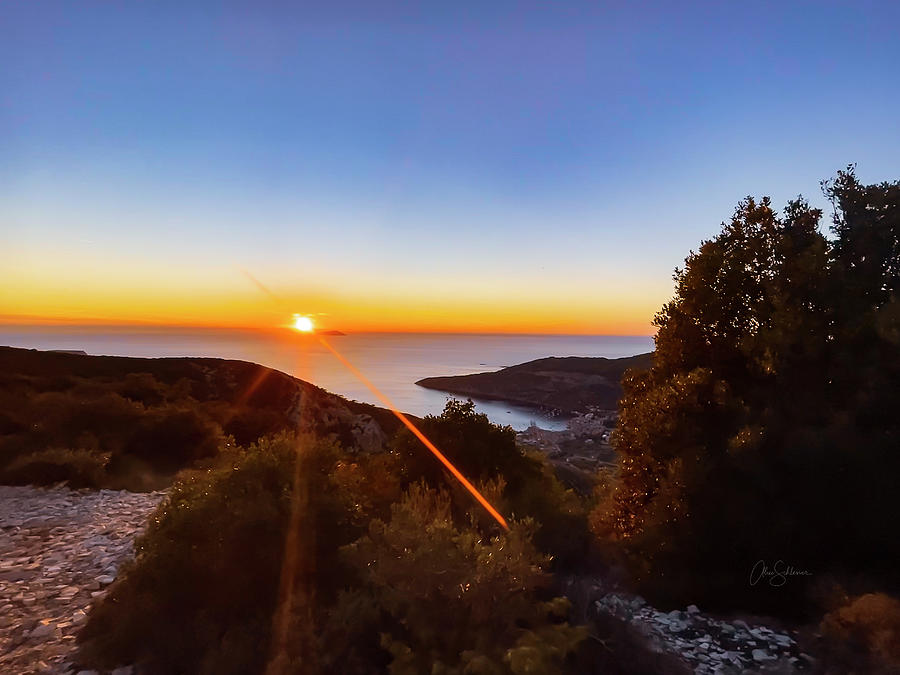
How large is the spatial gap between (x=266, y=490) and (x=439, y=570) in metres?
2.89

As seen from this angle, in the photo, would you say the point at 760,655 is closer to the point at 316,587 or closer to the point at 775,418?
the point at 775,418

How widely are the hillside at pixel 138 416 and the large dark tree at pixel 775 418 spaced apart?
7450 millimetres

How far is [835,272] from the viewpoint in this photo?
8398mm

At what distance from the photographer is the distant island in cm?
6488

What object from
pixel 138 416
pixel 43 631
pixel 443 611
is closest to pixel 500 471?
pixel 443 611

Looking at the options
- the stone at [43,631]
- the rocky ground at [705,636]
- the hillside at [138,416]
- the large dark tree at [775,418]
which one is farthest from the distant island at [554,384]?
the stone at [43,631]

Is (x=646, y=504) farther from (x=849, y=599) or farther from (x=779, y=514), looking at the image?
(x=849, y=599)

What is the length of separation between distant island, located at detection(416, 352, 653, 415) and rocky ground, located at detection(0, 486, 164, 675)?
174 ft

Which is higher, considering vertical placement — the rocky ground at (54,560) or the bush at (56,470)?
the bush at (56,470)

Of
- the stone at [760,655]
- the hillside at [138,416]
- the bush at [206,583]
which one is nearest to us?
the bush at [206,583]

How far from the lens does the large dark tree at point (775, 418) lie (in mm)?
7406
